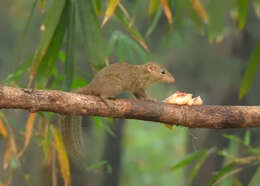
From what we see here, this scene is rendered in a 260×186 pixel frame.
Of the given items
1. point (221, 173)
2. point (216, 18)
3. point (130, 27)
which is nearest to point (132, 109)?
point (130, 27)

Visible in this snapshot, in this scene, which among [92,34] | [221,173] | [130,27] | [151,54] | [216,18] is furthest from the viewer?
[151,54]

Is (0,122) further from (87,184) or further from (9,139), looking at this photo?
(87,184)

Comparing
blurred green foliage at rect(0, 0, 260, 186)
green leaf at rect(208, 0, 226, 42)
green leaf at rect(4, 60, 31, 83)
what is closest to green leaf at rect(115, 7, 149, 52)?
blurred green foliage at rect(0, 0, 260, 186)

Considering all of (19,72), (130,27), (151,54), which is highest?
(130,27)

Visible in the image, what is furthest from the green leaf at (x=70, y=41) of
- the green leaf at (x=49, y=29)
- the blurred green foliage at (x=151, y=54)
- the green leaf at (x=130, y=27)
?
the green leaf at (x=130, y=27)

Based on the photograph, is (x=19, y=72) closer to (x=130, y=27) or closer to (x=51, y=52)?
(x=51, y=52)

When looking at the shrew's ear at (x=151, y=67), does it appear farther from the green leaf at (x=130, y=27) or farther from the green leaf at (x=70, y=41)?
the green leaf at (x=70, y=41)

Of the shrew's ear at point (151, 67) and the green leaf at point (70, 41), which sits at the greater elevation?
the green leaf at point (70, 41)
